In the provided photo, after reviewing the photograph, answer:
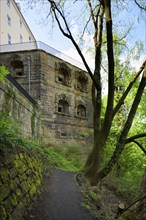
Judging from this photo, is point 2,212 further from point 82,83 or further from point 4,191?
point 82,83

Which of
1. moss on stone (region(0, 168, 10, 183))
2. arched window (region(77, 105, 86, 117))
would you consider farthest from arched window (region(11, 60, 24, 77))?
moss on stone (region(0, 168, 10, 183))

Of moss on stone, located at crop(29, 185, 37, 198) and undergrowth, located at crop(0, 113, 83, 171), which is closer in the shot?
undergrowth, located at crop(0, 113, 83, 171)

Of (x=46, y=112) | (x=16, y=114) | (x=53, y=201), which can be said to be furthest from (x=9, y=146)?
(x=46, y=112)

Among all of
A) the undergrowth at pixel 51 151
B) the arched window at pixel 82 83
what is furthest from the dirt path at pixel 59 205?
the arched window at pixel 82 83

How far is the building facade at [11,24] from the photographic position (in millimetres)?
29469

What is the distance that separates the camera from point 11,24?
32.6 m

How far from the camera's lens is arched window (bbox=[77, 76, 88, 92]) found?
25219 mm

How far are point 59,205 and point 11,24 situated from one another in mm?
31430

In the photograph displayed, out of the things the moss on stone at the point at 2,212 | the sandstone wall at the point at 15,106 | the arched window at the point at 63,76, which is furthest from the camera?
the arched window at the point at 63,76

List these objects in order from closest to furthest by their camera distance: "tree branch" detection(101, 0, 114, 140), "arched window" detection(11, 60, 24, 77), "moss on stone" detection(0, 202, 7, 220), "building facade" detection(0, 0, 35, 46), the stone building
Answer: "moss on stone" detection(0, 202, 7, 220) < "tree branch" detection(101, 0, 114, 140) < the stone building < "arched window" detection(11, 60, 24, 77) < "building facade" detection(0, 0, 35, 46)

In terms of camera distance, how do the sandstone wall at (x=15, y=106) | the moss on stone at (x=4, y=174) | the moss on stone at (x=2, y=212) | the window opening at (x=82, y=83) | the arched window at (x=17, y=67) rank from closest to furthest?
the moss on stone at (x=2, y=212) → the moss on stone at (x=4, y=174) → the sandstone wall at (x=15, y=106) → the arched window at (x=17, y=67) → the window opening at (x=82, y=83)

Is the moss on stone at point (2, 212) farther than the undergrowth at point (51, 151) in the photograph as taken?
No

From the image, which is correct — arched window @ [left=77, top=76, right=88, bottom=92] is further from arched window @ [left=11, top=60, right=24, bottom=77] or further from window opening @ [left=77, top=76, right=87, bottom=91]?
arched window @ [left=11, top=60, right=24, bottom=77]

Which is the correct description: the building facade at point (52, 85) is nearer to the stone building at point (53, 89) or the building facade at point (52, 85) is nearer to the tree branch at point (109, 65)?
the stone building at point (53, 89)
